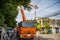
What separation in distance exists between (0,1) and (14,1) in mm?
598

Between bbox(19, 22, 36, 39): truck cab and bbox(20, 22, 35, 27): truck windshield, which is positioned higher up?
bbox(20, 22, 35, 27): truck windshield

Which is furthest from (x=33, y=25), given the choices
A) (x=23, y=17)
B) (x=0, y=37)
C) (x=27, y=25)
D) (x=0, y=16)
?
(x=0, y=16)

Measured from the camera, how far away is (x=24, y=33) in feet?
104

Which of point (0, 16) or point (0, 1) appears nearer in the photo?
point (0, 1)

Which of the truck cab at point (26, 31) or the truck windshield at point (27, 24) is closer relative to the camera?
the truck windshield at point (27, 24)

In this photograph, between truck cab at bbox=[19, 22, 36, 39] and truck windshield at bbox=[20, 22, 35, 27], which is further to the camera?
truck cab at bbox=[19, 22, 36, 39]

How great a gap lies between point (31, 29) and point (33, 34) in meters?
0.95

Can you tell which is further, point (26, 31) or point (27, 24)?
point (26, 31)

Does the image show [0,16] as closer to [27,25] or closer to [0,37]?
[0,37]

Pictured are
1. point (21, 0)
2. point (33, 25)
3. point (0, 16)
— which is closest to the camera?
point (21, 0)

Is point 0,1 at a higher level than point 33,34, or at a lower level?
higher

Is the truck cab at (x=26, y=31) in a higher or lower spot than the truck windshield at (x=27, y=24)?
lower

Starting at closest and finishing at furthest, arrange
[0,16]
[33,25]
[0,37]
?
[0,16] < [0,37] < [33,25]

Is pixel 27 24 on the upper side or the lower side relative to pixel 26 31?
upper
